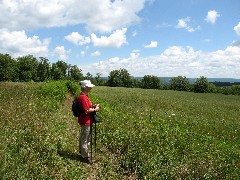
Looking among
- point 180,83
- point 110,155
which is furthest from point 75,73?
point 110,155

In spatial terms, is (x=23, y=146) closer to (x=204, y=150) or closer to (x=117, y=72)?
(x=204, y=150)

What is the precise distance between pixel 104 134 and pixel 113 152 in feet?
5.69

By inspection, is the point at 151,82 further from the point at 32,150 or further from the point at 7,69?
the point at 32,150

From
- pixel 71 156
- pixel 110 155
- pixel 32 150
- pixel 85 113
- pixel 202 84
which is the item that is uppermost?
pixel 202 84

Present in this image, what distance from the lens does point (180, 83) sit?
128 metres

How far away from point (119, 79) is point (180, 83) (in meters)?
24.7

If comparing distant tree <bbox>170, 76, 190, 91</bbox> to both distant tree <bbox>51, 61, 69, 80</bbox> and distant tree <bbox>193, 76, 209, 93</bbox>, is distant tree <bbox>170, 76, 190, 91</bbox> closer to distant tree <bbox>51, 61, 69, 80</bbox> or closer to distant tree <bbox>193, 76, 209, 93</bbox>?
distant tree <bbox>193, 76, 209, 93</bbox>

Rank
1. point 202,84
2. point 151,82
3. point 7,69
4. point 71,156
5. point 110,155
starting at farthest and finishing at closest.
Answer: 1. point 151,82
2. point 202,84
3. point 7,69
4. point 110,155
5. point 71,156

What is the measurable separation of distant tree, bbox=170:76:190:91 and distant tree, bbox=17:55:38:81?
54302 mm

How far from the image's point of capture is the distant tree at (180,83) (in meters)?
127

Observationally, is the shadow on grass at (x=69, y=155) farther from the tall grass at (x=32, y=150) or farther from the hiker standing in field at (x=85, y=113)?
the hiker standing in field at (x=85, y=113)

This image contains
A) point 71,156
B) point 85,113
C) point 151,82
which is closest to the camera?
point 85,113

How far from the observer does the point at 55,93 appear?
24.9 metres

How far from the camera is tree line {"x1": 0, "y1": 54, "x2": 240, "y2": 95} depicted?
355 feet
